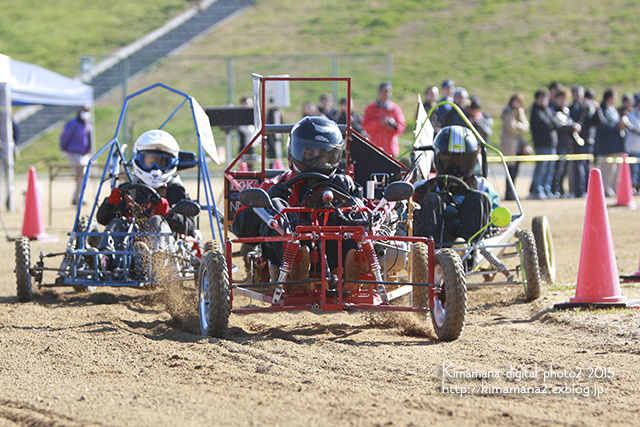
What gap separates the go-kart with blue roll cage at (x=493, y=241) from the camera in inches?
323

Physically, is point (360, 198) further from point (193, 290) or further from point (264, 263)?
point (193, 290)

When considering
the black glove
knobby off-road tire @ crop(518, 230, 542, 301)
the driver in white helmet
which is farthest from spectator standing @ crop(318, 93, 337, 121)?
the black glove

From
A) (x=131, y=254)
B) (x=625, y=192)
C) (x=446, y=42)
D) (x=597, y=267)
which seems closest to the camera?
(x=597, y=267)

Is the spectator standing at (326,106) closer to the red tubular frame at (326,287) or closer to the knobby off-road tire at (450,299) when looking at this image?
the red tubular frame at (326,287)

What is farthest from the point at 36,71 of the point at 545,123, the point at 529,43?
the point at 529,43

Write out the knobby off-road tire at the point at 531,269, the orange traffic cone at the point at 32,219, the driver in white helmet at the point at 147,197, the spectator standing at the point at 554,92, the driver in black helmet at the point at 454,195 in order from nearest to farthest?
the knobby off-road tire at the point at 531,269, the driver in black helmet at the point at 454,195, the driver in white helmet at the point at 147,197, the orange traffic cone at the point at 32,219, the spectator standing at the point at 554,92

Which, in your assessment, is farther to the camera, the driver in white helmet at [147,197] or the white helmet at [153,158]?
the white helmet at [153,158]

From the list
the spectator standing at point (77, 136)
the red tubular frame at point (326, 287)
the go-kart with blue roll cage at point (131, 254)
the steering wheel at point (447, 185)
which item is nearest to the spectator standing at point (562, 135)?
the spectator standing at point (77, 136)

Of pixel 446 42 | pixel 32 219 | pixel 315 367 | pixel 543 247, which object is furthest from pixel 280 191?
pixel 446 42

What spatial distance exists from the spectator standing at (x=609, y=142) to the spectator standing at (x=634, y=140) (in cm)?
46

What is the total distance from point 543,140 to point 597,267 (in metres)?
12.3

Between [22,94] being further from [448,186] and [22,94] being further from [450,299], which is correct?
[450,299]

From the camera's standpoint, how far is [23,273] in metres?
8.62

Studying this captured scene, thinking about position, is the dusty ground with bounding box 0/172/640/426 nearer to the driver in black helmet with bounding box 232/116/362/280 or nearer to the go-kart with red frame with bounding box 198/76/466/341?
the go-kart with red frame with bounding box 198/76/466/341
